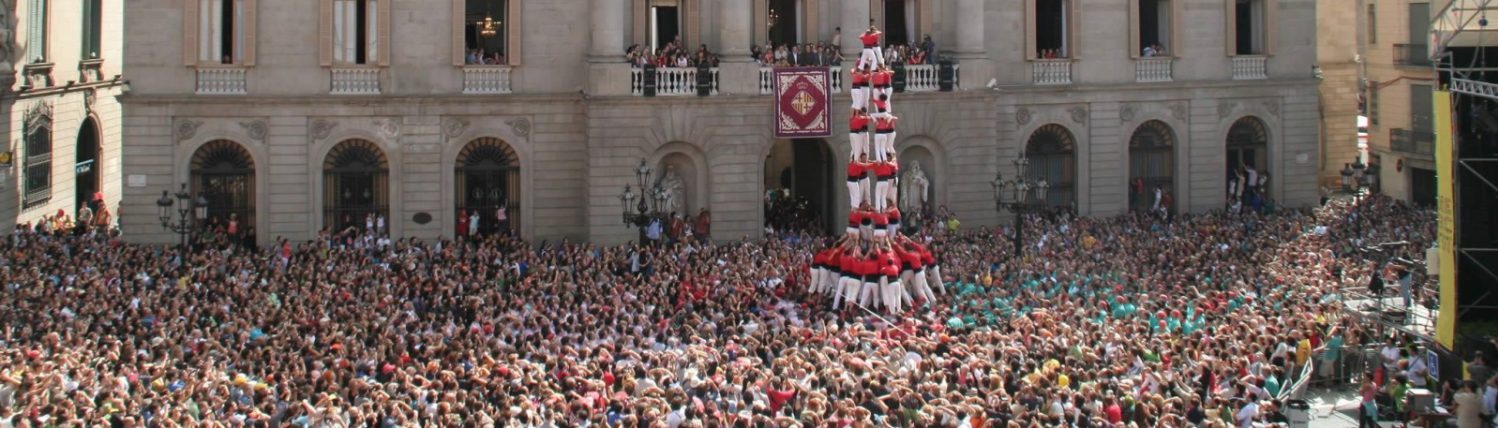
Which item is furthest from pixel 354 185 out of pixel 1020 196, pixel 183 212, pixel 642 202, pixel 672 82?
pixel 1020 196

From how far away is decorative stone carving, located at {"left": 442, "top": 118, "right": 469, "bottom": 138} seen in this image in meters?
49.1

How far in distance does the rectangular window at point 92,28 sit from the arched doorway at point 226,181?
13166 mm

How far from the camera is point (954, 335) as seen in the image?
106 feet

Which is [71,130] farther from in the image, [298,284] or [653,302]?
[653,302]

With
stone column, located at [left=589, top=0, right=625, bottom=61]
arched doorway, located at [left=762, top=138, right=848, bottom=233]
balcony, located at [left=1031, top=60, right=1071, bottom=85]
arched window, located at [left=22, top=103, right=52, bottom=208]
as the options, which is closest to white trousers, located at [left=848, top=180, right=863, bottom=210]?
arched doorway, located at [left=762, top=138, right=848, bottom=233]

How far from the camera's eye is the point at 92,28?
197 feet

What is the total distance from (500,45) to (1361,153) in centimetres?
3542

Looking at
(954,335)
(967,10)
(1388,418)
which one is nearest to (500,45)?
(967,10)

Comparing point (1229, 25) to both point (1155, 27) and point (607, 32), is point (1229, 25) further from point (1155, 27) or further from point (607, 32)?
point (607, 32)

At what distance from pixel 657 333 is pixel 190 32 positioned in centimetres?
2074

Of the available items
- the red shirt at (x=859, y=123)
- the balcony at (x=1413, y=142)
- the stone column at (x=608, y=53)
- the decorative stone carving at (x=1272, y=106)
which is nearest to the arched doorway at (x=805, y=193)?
the stone column at (x=608, y=53)

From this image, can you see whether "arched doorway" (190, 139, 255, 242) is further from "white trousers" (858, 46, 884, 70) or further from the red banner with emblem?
"white trousers" (858, 46, 884, 70)

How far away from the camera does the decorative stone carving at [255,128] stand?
1897 inches

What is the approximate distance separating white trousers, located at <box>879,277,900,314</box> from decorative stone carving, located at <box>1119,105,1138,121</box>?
17.9 meters
